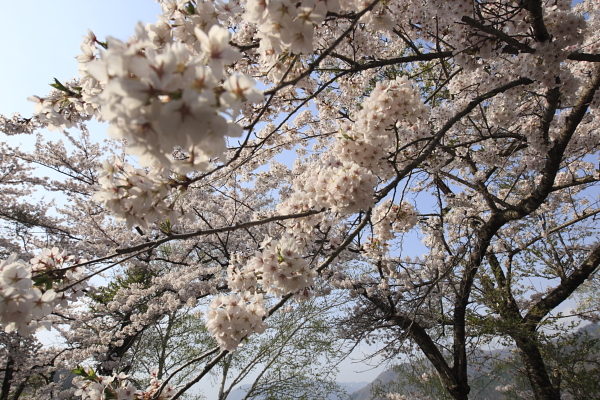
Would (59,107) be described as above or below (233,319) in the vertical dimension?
above

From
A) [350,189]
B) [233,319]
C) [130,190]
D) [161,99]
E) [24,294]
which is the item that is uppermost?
[350,189]

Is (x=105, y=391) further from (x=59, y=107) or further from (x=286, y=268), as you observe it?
(x=59, y=107)

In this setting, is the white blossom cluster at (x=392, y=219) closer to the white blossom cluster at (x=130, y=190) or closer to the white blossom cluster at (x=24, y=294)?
the white blossom cluster at (x=130, y=190)

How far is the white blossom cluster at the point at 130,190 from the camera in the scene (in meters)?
1.32

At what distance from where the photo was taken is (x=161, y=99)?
810 millimetres

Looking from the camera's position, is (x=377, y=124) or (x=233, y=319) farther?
(x=377, y=124)

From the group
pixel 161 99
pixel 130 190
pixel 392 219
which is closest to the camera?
pixel 161 99

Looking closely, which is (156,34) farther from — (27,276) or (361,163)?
(361,163)

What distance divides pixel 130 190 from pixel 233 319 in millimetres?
1122

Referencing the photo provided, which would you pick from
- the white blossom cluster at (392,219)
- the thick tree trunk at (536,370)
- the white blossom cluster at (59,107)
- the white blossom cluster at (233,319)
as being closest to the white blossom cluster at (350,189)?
the white blossom cluster at (233,319)

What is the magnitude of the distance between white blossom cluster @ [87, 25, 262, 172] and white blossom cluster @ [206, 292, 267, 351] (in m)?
1.43

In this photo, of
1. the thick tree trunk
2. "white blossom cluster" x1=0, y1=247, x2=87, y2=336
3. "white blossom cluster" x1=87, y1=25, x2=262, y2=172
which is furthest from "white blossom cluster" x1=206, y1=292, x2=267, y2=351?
the thick tree trunk

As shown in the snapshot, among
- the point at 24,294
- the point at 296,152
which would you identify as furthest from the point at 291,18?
the point at 296,152

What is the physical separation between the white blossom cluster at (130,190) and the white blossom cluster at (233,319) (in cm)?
92
